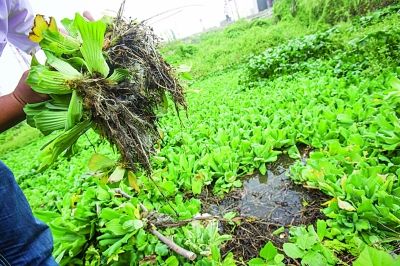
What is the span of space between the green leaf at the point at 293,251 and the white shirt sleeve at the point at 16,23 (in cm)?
198

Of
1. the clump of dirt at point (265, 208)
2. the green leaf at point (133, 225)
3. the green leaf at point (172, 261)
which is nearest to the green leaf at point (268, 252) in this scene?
the clump of dirt at point (265, 208)

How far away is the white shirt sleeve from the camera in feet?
5.52

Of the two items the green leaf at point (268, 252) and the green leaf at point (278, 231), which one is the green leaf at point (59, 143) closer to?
the green leaf at point (268, 252)

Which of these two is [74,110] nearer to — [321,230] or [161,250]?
[161,250]

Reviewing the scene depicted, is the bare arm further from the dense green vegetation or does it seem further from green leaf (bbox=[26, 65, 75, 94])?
the dense green vegetation

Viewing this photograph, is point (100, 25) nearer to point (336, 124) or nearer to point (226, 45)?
point (336, 124)

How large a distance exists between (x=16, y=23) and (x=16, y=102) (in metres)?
0.76

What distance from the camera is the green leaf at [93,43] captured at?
4.41 feet

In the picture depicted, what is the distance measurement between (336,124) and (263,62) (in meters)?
3.59

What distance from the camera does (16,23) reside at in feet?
6.06

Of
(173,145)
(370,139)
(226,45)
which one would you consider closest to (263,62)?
(173,145)

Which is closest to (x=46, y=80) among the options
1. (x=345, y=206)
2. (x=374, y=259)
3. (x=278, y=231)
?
(x=374, y=259)

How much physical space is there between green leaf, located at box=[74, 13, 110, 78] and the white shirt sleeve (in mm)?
638

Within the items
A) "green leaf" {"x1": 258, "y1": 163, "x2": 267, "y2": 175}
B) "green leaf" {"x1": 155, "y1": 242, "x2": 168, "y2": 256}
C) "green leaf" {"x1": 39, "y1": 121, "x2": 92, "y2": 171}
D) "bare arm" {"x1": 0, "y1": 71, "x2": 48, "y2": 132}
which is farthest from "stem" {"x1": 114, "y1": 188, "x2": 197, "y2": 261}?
"green leaf" {"x1": 258, "y1": 163, "x2": 267, "y2": 175}
